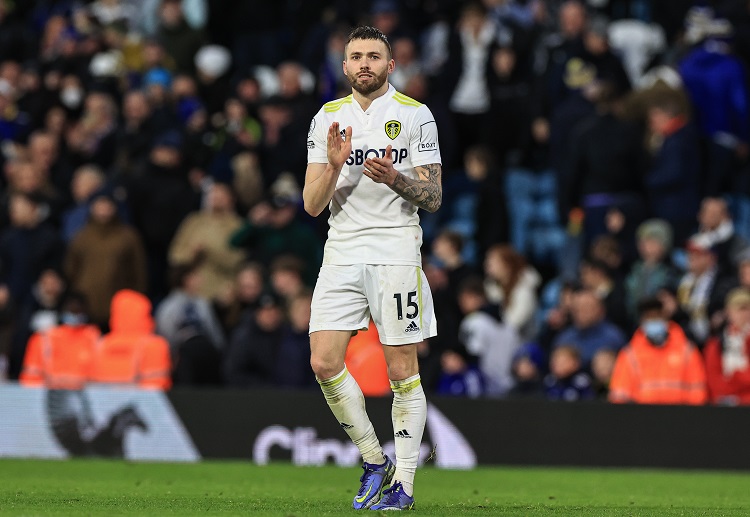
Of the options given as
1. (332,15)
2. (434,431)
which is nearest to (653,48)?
(332,15)

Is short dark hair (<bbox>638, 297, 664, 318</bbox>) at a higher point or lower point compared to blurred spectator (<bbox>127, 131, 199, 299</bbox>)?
lower

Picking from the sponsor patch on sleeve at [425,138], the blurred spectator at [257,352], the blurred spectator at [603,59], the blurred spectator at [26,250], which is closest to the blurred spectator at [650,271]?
the blurred spectator at [603,59]

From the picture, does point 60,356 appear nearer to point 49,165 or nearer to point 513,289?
point 513,289

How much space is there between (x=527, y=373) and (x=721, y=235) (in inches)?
102

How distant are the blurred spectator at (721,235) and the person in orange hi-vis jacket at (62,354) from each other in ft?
20.4

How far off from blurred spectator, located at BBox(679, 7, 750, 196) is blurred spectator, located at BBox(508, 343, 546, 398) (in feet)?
10.5

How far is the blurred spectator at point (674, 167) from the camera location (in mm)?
16656

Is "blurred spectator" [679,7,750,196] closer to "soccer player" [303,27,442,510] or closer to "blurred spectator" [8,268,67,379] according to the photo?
"blurred spectator" [8,268,67,379]

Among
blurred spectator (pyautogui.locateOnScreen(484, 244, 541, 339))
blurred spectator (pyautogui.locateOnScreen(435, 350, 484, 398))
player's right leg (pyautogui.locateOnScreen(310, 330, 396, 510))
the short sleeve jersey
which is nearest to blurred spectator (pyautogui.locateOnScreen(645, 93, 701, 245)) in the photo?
blurred spectator (pyautogui.locateOnScreen(484, 244, 541, 339))

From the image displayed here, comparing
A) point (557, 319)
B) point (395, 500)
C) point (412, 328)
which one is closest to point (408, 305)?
point (412, 328)

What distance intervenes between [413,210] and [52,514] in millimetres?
2492

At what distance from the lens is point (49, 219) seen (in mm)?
18625

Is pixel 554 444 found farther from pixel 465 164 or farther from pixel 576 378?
pixel 465 164

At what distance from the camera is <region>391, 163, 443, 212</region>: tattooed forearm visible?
8.14m
